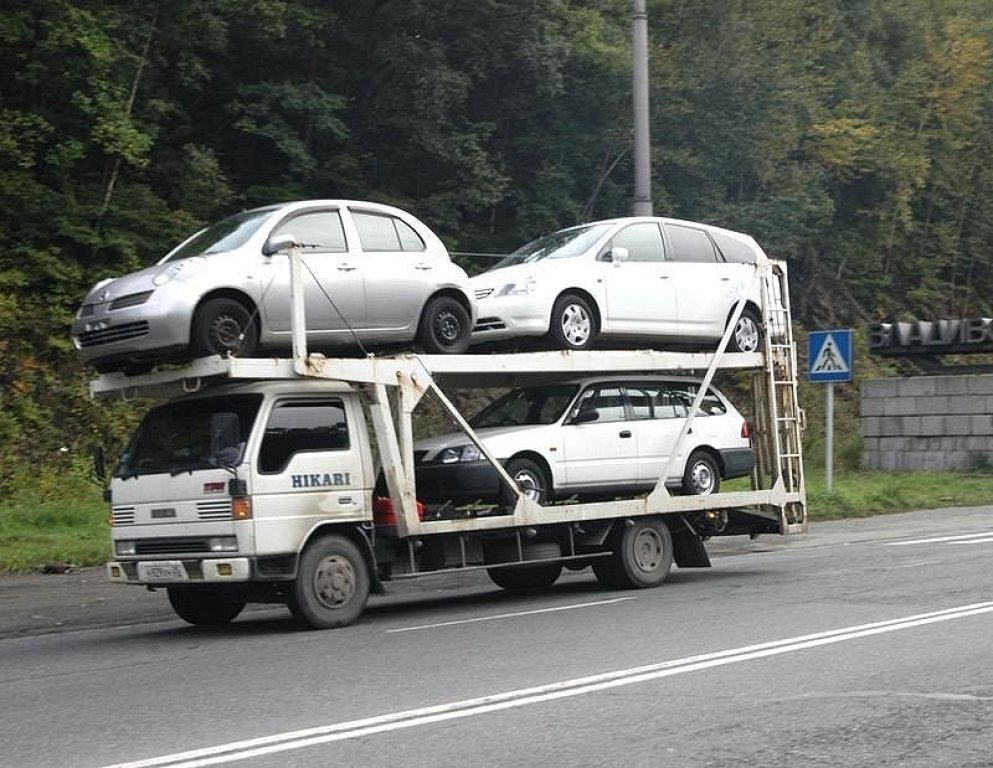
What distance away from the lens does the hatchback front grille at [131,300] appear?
461 inches

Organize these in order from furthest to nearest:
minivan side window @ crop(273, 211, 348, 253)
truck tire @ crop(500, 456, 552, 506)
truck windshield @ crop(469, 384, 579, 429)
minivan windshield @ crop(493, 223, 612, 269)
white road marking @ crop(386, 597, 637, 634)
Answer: minivan windshield @ crop(493, 223, 612, 269) → truck windshield @ crop(469, 384, 579, 429) → truck tire @ crop(500, 456, 552, 506) → minivan side window @ crop(273, 211, 348, 253) → white road marking @ crop(386, 597, 637, 634)

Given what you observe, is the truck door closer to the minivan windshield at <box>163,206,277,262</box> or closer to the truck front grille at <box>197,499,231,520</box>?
the truck front grille at <box>197,499,231,520</box>

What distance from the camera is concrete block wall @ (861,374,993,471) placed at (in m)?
29.0

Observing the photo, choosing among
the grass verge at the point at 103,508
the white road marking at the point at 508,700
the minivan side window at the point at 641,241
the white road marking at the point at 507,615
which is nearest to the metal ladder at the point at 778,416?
the grass verge at the point at 103,508

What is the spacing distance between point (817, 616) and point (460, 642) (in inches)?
110

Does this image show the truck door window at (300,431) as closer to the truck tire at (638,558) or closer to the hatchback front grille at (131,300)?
the hatchback front grille at (131,300)

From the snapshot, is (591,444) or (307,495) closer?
(307,495)

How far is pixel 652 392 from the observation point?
48.2 feet

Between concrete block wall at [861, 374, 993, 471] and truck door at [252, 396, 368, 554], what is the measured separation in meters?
19.5

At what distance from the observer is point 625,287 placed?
1466 cm

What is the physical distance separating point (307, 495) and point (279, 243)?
78.6 inches

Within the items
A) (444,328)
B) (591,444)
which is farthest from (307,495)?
(591,444)

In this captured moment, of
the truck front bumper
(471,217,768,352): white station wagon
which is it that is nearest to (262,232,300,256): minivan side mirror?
the truck front bumper

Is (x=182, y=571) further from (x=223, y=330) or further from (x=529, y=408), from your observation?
(x=529, y=408)
